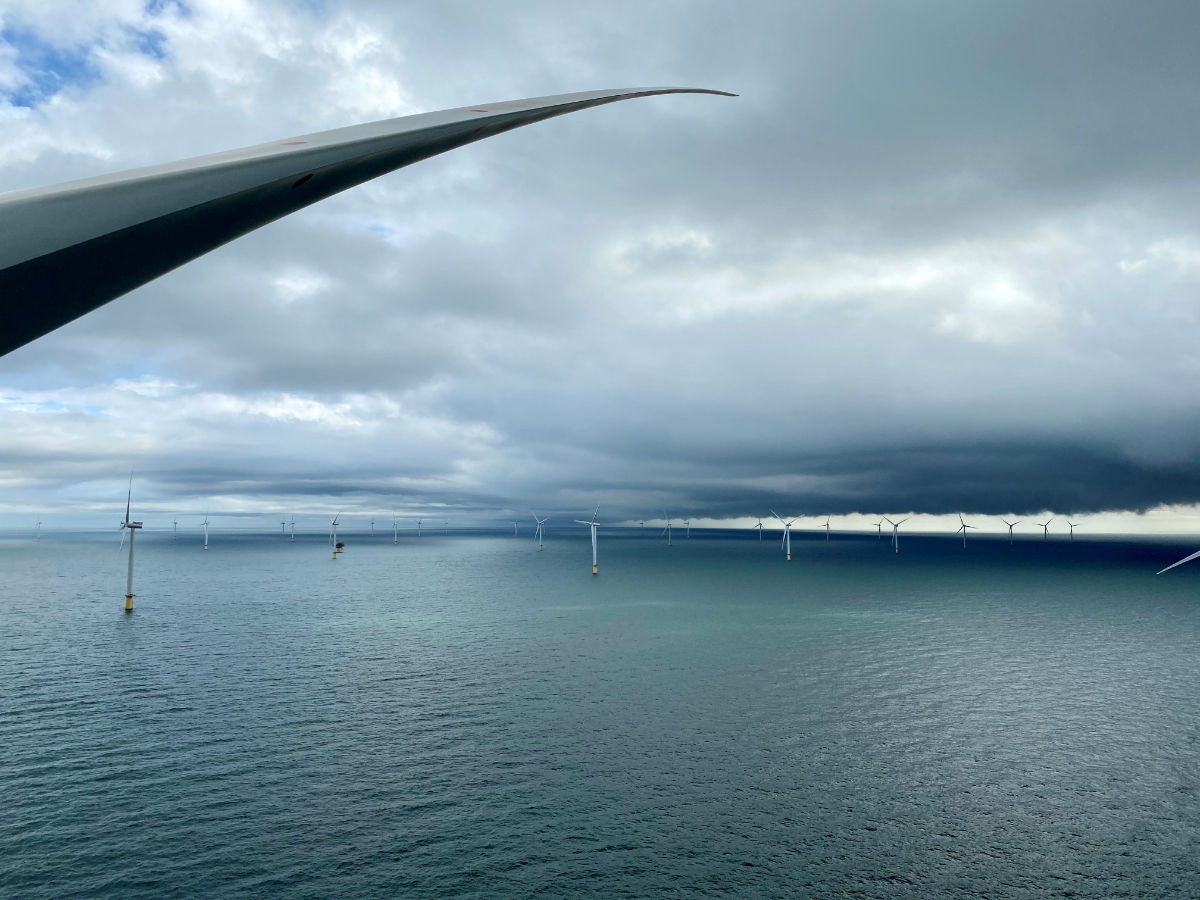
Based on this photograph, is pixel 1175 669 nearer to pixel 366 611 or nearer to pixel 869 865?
pixel 869 865

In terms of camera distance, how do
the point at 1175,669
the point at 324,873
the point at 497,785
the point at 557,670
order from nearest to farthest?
the point at 324,873 → the point at 497,785 → the point at 557,670 → the point at 1175,669

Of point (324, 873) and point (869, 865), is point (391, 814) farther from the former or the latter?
point (869, 865)

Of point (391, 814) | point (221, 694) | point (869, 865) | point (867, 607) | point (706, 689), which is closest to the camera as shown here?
point (869, 865)

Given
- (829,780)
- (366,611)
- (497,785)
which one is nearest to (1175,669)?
(829,780)

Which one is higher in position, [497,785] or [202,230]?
[202,230]

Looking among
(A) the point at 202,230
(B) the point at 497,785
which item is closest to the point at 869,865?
(B) the point at 497,785

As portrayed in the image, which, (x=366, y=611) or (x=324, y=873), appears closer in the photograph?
(x=324, y=873)
